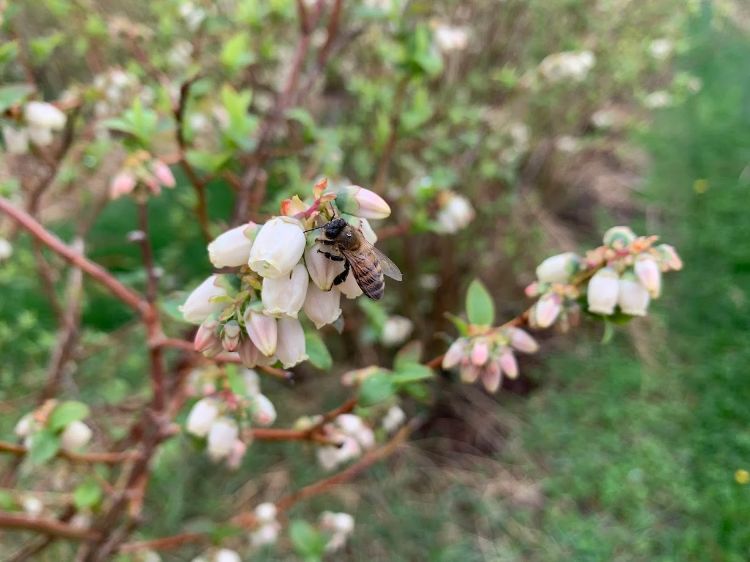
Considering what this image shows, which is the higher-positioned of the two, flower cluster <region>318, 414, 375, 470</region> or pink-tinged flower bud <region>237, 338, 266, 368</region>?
pink-tinged flower bud <region>237, 338, 266, 368</region>

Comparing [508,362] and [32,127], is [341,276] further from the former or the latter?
[32,127]

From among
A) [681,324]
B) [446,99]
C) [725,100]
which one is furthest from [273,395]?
[725,100]

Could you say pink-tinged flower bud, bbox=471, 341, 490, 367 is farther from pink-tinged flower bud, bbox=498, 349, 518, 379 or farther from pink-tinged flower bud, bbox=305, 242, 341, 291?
pink-tinged flower bud, bbox=305, 242, 341, 291

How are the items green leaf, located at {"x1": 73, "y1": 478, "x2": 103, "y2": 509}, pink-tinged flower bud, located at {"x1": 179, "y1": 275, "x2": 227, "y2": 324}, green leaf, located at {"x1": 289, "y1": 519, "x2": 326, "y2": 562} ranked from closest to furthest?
pink-tinged flower bud, located at {"x1": 179, "y1": 275, "x2": 227, "y2": 324} < green leaf, located at {"x1": 73, "y1": 478, "x2": 103, "y2": 509} < green leaf, located at {"x1": 289, "y1": 519, "x2": 326, "y2": 562}

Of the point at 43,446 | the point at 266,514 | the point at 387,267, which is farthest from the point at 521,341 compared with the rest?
the point at 266,514

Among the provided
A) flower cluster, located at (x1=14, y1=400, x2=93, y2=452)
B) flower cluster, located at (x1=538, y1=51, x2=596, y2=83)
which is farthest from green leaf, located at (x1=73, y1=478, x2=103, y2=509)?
flower cluster, located at (x1=538, y1=51, x2=596, y2=83)

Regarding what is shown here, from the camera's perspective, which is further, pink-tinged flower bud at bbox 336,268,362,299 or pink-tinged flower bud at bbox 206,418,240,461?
pink-tinged flower bud at bbox 206,418,240,461

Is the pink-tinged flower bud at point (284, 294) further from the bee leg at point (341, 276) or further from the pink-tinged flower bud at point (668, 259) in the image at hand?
the pink-tinged flower bud at point (668, 259)

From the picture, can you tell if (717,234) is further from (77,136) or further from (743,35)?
(77,136)
